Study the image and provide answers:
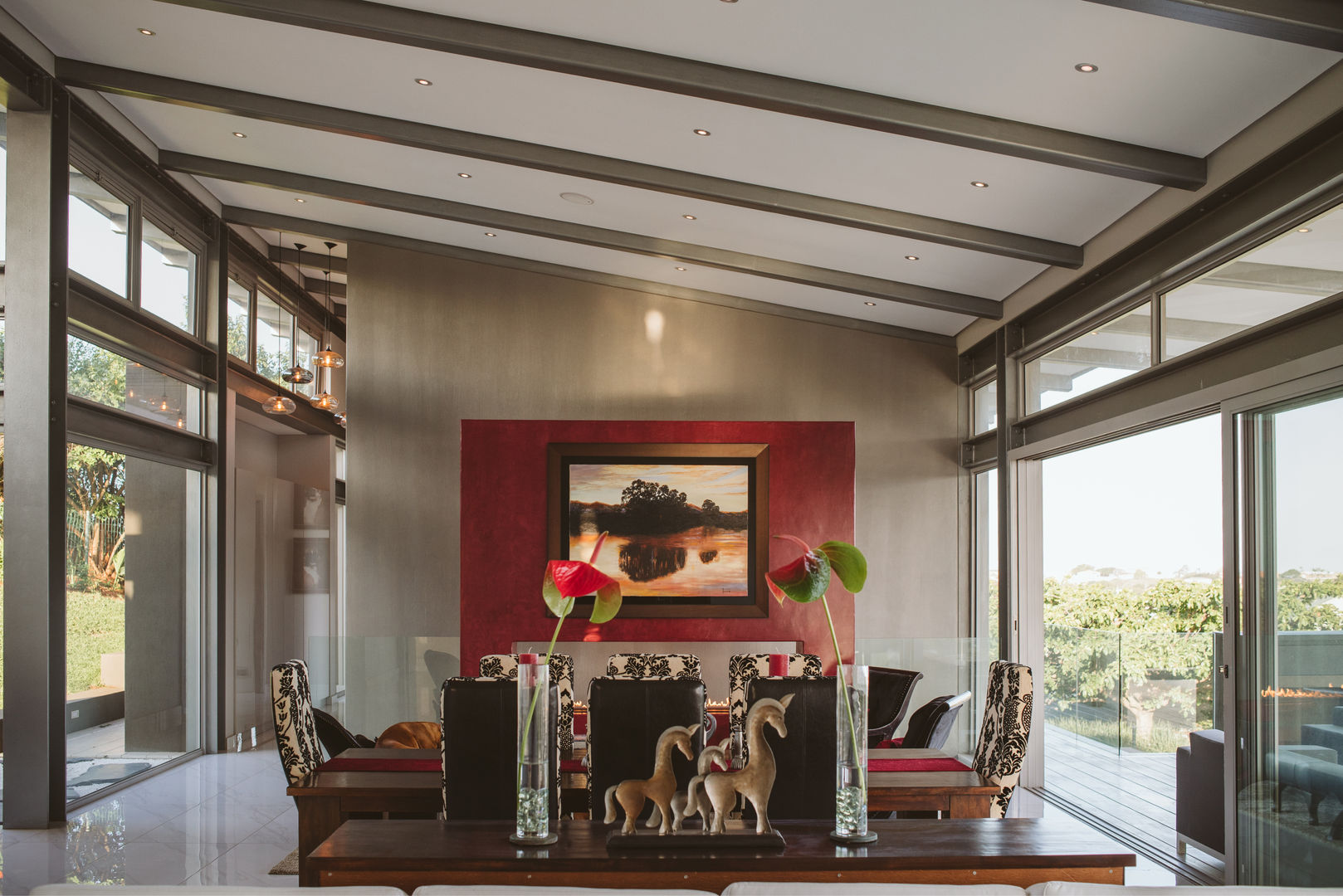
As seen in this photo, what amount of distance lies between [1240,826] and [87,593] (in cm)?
683

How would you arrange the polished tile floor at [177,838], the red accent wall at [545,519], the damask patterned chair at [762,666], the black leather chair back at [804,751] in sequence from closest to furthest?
the black leather chair back at [804,751], the polished tile floor at [177,838], the damask patterned chair at [762,666], the red accent wall at [545,519]

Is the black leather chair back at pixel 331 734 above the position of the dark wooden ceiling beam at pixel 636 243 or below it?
below

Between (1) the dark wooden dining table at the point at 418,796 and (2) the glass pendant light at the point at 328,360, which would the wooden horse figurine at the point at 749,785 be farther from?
(2) the glass pendant light at the point at 328,360

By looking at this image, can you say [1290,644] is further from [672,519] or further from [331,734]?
[672,519]

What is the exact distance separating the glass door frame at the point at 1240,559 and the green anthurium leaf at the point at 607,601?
3383 mm

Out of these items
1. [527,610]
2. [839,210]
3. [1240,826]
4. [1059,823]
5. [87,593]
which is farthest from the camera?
[527,610]

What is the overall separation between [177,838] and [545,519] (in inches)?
136

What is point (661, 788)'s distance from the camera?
2.81 meters

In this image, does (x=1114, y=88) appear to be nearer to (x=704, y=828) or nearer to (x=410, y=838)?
(x=704, y=828)

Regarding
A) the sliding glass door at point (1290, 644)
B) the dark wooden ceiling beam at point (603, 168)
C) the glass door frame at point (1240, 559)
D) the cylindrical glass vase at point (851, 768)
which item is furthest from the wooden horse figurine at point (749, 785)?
the dark wooden ceiling beam at point (603, 168)

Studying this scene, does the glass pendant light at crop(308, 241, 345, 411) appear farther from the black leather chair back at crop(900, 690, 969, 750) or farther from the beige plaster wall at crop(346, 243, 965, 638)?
the black leather chair back at crop(900, 690, 969, 750)

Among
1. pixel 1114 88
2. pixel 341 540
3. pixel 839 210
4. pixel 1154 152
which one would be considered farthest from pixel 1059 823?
pixel 341 540

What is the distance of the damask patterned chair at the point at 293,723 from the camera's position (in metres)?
4.50

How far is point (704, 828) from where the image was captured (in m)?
2.82
